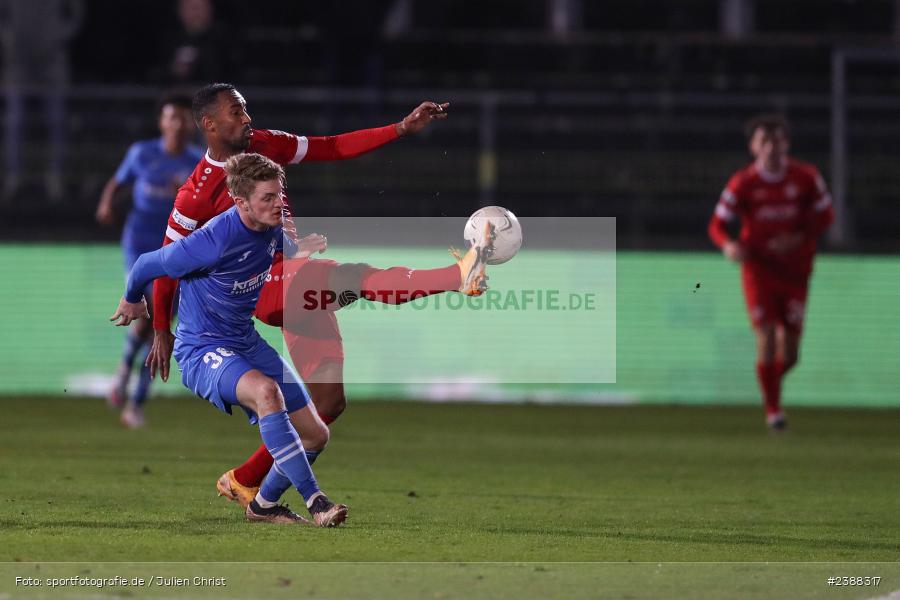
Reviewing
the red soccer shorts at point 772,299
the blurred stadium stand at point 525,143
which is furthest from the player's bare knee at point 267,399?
the blurred stadium stand at point 525,143

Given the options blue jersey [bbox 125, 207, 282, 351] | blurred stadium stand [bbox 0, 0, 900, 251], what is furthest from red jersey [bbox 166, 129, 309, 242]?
blurred stadium stand [bbox 0, 0, 900, 251]

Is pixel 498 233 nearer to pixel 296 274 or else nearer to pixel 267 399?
pixel 296 274

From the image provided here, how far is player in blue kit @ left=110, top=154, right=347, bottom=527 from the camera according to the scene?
21.7 ft

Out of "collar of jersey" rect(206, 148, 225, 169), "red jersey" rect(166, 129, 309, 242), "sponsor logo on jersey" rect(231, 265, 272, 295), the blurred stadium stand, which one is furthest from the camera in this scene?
the blurred stadium stand

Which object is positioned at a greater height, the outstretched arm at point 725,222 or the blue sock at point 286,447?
the outstretched arm at point 725,222

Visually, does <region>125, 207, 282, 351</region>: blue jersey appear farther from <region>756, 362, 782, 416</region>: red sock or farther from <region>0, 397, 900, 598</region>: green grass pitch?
<region>756, 362, 782, 416</region>: red sock

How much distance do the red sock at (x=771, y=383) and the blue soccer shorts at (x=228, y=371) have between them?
612 centimetres

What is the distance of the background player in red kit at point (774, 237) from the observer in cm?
1251

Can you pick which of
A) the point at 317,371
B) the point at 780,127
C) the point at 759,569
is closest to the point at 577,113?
the point at 780,127

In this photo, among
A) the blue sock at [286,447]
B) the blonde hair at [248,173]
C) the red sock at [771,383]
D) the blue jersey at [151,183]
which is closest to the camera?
the blonde hair at [248,173]

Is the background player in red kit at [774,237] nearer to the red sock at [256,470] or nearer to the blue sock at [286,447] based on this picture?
the red sock at [256,470]

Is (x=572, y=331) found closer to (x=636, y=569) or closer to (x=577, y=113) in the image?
(x=577, y=113)

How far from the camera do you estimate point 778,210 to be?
493 inches

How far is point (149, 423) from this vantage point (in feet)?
40.2
